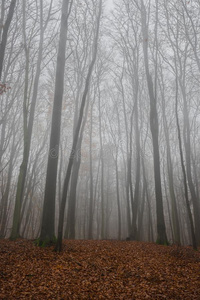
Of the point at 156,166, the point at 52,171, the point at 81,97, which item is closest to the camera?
the point at 52,171

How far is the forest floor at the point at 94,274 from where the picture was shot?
3.06m

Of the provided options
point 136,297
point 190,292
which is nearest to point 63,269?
point 136,297

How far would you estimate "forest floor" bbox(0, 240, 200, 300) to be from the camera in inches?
120

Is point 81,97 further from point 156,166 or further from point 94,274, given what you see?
point 94,274

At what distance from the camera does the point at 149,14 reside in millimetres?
8984

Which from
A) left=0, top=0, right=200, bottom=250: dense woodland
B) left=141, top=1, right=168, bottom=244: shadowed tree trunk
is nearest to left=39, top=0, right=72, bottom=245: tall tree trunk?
left=0, top=0, right=200, bottom=250: dense woodland

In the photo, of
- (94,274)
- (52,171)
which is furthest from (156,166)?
(94,274)

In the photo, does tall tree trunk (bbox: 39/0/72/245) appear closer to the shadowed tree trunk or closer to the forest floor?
the forest floor

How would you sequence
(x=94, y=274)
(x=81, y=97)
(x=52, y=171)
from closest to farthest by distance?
(x=94, y=274)
(x=52, y=171)
(x=81, y=97)

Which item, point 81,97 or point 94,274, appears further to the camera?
point 81,97

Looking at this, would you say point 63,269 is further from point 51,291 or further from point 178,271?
point 178,271

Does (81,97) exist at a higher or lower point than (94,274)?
higher

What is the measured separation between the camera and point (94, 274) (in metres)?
3.66

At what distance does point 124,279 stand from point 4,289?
214 cm
